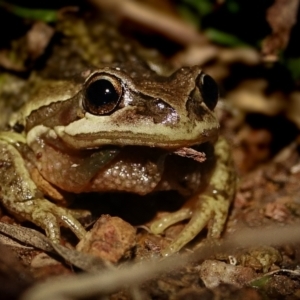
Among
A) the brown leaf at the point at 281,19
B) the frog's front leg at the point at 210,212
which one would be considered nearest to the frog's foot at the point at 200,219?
the frog's front leg at the point at 210,212

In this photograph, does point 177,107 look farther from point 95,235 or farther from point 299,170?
point 299,170

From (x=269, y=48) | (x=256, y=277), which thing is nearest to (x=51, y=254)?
(x=256, y=277)

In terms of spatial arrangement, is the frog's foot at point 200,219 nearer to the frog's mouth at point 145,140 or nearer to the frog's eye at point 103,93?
the frog's mouth at point 145,140

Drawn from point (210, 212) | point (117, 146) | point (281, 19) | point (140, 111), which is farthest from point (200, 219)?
point (281, 19)

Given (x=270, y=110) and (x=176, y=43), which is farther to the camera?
(x=176, y=43)

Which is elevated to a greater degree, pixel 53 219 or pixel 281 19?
pixel 281 19

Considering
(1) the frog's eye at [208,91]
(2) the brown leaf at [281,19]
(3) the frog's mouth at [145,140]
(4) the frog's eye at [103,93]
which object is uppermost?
(2) the brown leaf at [281,19]

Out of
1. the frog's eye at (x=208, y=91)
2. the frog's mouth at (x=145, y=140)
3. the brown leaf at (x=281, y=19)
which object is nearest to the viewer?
the frog's mouth at (x=145, y=140)

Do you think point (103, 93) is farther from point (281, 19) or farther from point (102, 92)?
point (281, 19)
